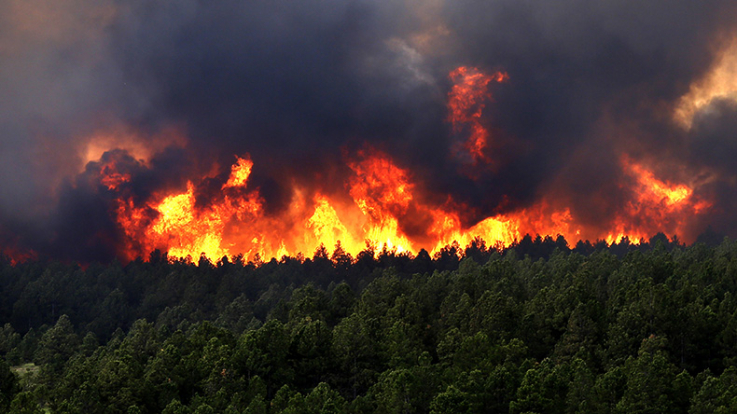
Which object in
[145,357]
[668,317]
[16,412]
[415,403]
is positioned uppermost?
[668,317]

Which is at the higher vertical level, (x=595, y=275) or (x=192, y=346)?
(x=595, y=275)

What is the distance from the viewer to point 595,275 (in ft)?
612

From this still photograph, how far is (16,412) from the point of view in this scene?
341 feet

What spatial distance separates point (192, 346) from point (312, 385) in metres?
23.4

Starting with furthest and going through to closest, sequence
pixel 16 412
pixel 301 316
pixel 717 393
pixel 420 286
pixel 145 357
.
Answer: pixel 420 286 < pixel 301 316 < pixel 145 357 < pixel 16 412 < pixel 717 393

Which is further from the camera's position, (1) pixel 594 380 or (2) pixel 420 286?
(2) pixel 420 286

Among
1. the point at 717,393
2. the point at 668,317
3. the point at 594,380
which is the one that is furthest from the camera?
the point at 668,317

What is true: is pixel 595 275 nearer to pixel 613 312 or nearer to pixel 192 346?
pixel 613 312

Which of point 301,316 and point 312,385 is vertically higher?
point 301,316

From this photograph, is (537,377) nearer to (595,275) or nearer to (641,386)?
(641,386)

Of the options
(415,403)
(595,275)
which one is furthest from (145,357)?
(595,275)

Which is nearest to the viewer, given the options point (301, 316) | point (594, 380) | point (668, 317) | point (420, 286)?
point (594, 380)

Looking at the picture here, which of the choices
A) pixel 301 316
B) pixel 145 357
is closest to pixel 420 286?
pixel 301 316

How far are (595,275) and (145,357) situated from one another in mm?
109131
